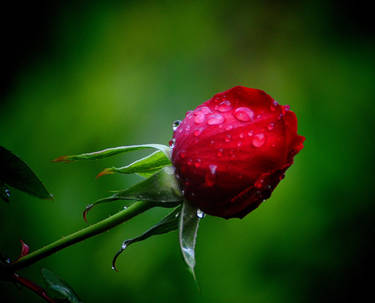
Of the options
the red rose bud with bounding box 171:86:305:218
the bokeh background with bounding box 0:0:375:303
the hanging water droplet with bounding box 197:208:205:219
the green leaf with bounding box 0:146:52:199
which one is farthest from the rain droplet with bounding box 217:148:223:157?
the bokeh background with bounding box 0:0:375:303

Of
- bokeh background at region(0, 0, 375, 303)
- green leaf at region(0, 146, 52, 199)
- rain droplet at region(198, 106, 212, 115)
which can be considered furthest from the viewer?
bokeh background at region(0, 0, 375, 303)

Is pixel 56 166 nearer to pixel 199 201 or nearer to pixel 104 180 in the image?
pixel 104 180

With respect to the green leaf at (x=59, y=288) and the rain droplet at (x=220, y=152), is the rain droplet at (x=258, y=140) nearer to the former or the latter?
the rain droplet at (x=220, y=152)

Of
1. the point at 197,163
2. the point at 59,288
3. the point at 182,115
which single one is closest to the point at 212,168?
the point at 197,163

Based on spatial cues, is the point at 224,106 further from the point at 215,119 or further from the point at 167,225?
the point at 167,225

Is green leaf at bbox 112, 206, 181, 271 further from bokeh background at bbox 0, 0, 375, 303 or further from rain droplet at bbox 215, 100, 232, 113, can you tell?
bokeh background at bbox 0, 0, 375, 303

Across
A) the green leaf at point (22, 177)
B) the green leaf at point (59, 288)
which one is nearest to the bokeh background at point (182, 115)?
the green leaf at point (59, 288)
